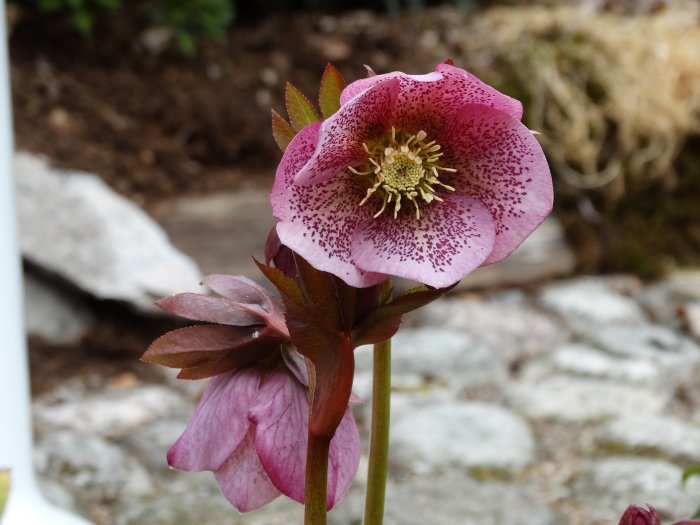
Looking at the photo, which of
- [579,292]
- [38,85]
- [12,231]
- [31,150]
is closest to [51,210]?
A: [31,150]

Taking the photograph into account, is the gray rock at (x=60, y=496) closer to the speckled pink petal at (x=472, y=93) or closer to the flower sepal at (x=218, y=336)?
the flower sepal at (x=218, y=336)

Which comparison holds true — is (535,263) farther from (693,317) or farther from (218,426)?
(218,426)

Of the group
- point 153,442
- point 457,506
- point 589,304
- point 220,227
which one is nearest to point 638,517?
point 457,506

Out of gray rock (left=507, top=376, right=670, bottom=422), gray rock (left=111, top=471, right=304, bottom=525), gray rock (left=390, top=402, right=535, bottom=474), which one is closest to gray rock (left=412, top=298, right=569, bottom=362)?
gray rock (left=507, top=376, right=670, bottom=422)

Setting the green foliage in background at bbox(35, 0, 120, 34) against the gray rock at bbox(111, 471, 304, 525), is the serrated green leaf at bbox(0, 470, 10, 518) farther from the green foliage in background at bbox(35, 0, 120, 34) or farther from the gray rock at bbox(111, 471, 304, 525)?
the green foliage in background at bbox(35, 0, 120, 34)

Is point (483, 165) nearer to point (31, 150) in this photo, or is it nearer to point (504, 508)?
point (504, 508)

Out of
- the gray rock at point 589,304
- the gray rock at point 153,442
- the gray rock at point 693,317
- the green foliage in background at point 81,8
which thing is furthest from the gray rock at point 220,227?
the gray rock at point 693,317
